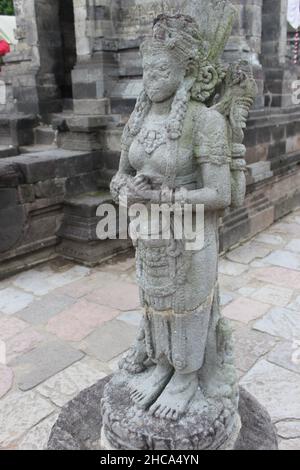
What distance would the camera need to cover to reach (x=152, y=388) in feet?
7.47

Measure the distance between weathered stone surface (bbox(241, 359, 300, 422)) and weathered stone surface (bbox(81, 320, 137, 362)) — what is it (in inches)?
42.7

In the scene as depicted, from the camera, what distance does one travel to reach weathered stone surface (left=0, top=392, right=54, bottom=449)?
2.80m

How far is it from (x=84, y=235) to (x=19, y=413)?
8.96ft

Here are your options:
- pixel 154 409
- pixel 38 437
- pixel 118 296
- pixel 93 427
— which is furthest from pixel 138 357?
pixel 118 296

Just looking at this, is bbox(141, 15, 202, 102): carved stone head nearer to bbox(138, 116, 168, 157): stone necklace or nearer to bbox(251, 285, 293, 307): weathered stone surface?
bbox(138, 116, 168, 157): stone necklace

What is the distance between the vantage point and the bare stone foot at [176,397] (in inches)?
84.0

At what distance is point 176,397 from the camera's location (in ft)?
7.17

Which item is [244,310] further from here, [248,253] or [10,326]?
[10,326]

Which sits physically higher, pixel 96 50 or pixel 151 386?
pixel 96 50

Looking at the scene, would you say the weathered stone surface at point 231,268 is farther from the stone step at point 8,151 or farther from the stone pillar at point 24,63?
the stone pillar at point 24,63

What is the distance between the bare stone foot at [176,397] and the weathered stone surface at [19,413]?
1133mm
